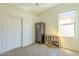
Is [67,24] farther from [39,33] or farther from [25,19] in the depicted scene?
[25,19]

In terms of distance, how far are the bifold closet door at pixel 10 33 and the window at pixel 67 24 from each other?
0.89 meters

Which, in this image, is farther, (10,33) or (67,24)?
(10,33)

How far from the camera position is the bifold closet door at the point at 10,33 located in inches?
69.5

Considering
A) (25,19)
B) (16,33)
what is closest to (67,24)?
(25,19)

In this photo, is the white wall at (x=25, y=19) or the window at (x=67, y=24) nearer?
the window at (x=67, y=24)

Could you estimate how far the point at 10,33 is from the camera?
1.86 m

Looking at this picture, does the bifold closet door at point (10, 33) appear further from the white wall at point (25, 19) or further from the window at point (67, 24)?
the window at point (67, 24)

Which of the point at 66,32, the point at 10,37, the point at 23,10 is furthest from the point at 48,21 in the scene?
the point at 10,37

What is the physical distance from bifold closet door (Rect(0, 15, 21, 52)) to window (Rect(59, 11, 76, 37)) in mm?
893

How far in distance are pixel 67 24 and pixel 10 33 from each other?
1.25 metres

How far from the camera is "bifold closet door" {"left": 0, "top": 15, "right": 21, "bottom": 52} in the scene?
176cm

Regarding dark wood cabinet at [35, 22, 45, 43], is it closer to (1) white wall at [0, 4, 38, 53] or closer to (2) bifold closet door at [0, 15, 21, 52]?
(1) white wall at [0, 4, 38, 53]

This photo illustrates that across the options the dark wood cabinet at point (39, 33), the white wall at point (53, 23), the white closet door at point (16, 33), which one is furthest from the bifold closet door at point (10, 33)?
the white wall at point (53, 23)

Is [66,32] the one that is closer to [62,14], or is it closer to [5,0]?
[62,14]
